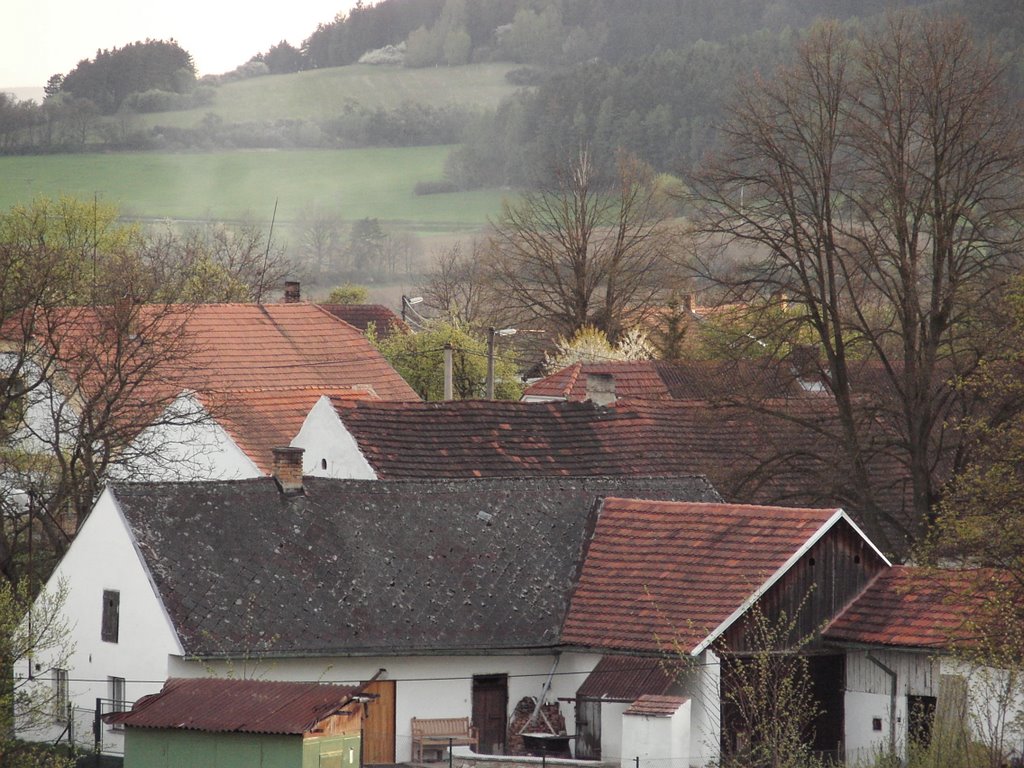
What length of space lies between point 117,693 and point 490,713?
5816mm

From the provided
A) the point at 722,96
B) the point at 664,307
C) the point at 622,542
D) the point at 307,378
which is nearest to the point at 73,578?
the point at 622,542

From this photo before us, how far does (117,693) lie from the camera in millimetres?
29562

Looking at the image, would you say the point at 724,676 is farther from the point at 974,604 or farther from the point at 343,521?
the point at 343,521

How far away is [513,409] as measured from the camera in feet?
133

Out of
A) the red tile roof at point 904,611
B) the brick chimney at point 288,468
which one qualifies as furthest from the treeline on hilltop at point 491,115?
the red tile roof at point 904,611

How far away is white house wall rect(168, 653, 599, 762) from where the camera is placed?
94.4 ft

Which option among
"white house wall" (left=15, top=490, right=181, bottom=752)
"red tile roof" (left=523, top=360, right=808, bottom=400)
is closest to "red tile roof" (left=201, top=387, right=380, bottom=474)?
"red tile roof" (left=523, top=360, right=808, bottom=400)

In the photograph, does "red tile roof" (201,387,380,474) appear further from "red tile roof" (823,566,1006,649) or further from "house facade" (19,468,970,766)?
"red tile roof" (823,566,1006,649)

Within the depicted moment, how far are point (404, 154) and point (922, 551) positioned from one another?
15193 centimetres

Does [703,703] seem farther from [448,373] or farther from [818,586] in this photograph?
[448,373]

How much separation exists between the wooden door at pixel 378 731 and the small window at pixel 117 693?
370 centimetres

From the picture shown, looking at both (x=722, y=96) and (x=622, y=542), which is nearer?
(x=622, y=542)

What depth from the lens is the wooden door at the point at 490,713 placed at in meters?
30.2

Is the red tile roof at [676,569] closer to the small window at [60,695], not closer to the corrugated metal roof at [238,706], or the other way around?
the corrugated metal roof at [238,706]
